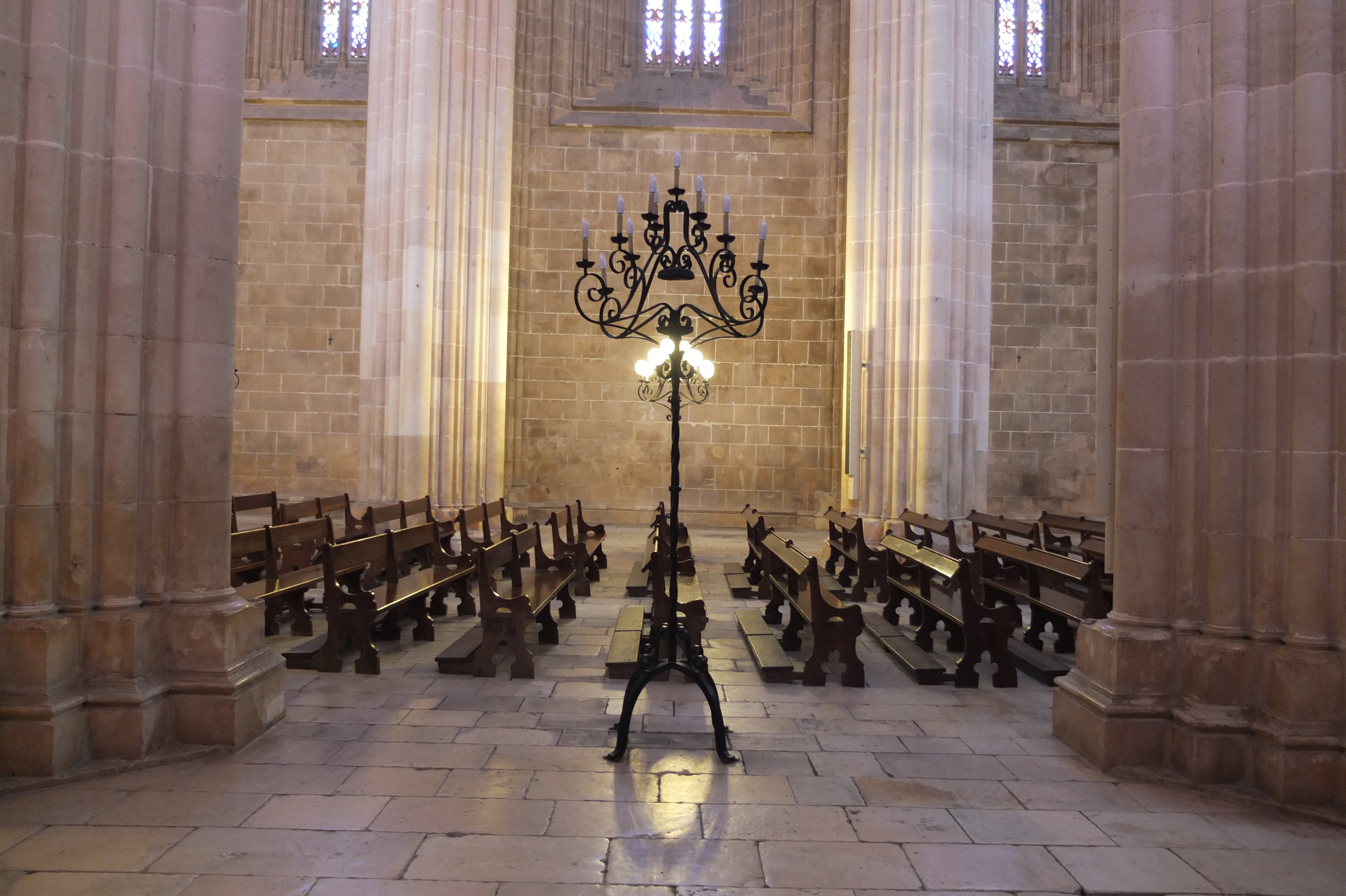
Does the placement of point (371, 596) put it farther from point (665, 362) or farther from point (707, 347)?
point (707, 347)

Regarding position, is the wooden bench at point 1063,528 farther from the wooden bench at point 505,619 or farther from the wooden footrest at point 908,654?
the wooden bench at point 505,619

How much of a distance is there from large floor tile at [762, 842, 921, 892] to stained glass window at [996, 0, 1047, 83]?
56.7 ft

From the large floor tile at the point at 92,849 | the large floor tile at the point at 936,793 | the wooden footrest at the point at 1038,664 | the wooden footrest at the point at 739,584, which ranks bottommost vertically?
the large floor tile at the point at 92,849

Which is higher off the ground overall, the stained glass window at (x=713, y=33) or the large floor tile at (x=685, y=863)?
the stained glass window at (x=713, y=33)

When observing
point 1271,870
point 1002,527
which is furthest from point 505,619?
point 1002,527

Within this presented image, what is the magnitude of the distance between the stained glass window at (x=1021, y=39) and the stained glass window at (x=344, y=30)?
11.9 metres

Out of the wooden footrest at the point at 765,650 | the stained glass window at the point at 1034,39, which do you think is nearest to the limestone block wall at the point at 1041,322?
the stained glass window at the point at 1034,39

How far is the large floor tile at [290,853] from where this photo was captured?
3.22 metres

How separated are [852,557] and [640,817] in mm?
6615

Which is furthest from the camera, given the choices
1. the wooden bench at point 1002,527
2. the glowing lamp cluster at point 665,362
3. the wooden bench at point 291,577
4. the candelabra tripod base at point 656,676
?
the glowing lamp cluster at point 665,362

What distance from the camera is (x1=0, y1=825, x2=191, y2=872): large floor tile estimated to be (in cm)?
322

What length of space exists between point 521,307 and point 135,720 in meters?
12.9

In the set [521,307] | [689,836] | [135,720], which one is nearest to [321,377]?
[521,307]

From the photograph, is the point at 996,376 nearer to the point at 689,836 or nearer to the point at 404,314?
the point at 404,314
